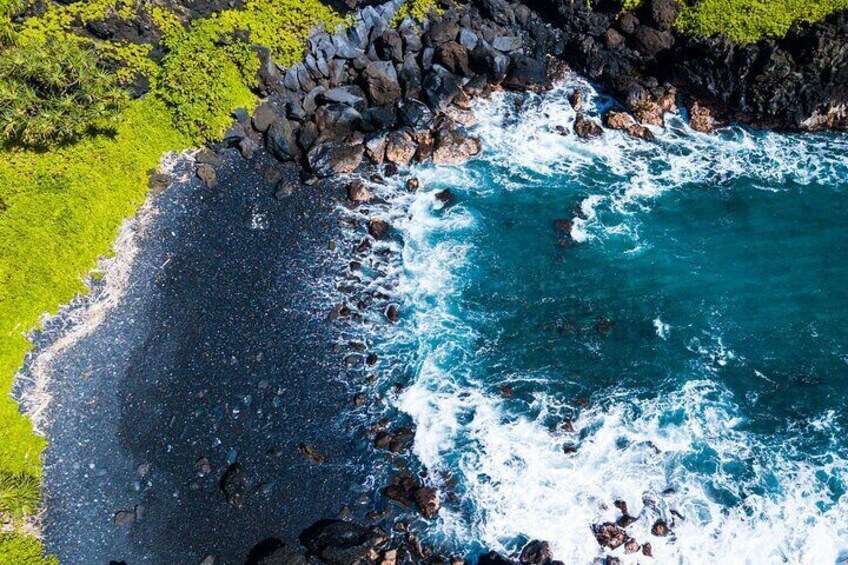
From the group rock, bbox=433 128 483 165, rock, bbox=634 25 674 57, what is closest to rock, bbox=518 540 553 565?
rock, bbox=433 128 483 165

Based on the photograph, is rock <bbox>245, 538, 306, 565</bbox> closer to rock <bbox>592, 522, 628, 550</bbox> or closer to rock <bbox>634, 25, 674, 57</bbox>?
rock <bbox>592, 522, 628, 550</bbox>

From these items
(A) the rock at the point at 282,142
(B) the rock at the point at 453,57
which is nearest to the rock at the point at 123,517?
(A) the rock at the point at 282,142

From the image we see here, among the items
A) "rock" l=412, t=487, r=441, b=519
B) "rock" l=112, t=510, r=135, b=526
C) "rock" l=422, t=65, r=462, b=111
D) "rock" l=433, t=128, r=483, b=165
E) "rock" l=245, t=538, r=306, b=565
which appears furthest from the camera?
"rock" l=422, t=65, r=462, b=111

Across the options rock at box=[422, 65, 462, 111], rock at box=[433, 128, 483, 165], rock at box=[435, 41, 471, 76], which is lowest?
rock at box=[433, 128, 483, 165]

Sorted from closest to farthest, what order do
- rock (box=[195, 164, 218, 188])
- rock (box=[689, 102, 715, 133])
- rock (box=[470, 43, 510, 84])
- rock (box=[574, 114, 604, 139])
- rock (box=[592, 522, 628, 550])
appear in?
rock (box=[592, 522, 628, 550]) → rock (box=[195, 164, 218, 188]) → rock (box=[689, 102, 715, 133]) → rock (box=[574, 114, 604, 139]) → rock (box=[470, 43, 510, 84])

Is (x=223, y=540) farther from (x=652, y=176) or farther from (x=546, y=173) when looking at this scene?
(x=652, y=176)

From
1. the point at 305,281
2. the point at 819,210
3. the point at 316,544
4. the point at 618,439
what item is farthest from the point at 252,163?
the point at 819,210

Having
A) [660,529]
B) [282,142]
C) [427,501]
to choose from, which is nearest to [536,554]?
[427,501]

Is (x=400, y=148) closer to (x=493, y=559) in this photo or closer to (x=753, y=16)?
(x=753, y=16)
